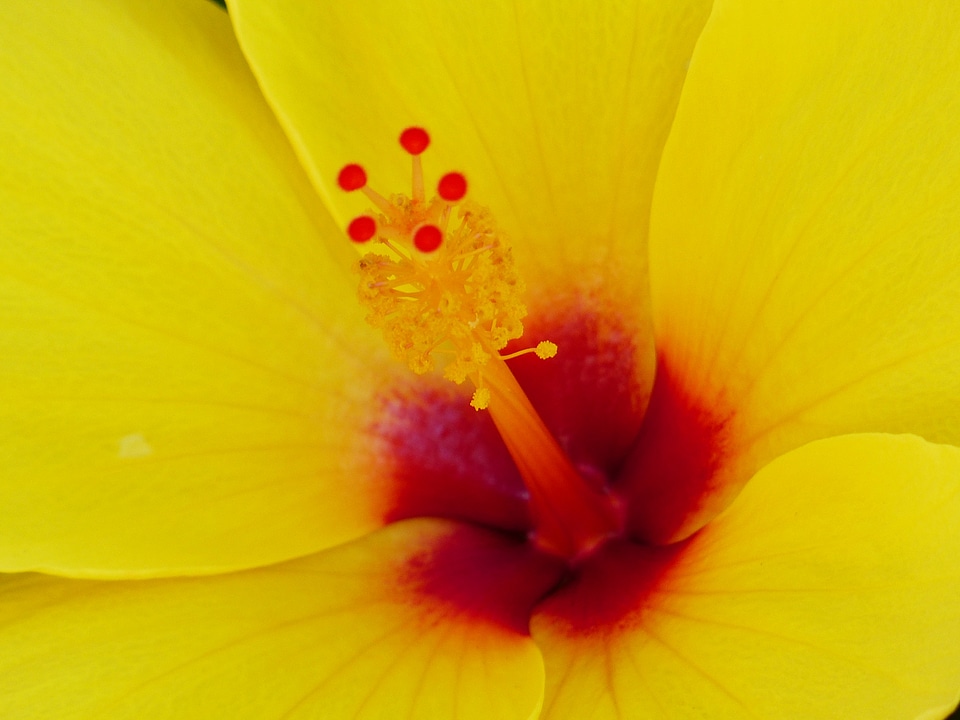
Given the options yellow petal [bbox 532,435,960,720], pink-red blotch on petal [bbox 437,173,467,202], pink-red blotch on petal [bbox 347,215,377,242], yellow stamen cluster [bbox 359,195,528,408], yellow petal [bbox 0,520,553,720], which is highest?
pink-red blotch on petal [bbox 347,215,377,242]

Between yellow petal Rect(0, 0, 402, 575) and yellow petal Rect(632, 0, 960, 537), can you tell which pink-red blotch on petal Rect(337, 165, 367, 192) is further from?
yellow petal Rect(632, 0, 960, 537)

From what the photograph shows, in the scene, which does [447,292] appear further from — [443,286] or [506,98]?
[506,98]

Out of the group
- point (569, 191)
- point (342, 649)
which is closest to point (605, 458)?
point (569, 191)

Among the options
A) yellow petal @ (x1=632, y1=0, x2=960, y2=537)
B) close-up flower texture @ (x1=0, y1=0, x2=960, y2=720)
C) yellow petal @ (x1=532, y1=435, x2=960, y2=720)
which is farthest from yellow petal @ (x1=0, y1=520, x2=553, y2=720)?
yellow petal @ (x1=632, y1=0, x2=960, y2=537)

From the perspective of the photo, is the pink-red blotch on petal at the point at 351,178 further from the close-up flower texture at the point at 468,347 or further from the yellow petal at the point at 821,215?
the yellow petal at the point at 821,215

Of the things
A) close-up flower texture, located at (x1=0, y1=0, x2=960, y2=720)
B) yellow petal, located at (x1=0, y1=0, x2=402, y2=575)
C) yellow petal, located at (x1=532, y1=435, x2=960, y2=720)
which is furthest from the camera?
yellow petal, located at (x1=0, y1=0, x2=402, y2=575)

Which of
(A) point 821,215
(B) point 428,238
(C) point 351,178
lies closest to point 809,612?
(A) point 821,215

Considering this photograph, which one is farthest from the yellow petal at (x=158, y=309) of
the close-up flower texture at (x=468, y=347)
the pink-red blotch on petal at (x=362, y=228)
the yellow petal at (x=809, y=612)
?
the yellow petal at (x=809, y=612)

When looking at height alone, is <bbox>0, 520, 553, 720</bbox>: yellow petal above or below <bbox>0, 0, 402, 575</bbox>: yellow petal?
below
